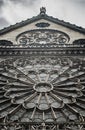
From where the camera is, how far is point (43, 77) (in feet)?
62.1

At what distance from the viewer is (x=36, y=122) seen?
14328mm

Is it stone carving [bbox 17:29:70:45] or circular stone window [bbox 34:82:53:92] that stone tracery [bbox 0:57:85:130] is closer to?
circular stone window [bbox 34:82:53:92]

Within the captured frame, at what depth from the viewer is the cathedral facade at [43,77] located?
15.0 metres

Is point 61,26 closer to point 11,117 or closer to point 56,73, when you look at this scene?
point 56,73

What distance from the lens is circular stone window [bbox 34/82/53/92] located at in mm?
17484

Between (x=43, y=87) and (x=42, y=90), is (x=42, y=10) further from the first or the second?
(x=42, y=90)

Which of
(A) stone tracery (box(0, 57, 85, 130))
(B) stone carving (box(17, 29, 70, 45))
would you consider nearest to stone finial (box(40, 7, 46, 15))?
(B) stone carving (box(17, 29, 70, 45))

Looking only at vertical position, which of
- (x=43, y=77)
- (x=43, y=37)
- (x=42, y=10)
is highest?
(x=42, y=10)

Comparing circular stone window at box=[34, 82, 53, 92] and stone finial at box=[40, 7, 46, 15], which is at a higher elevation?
stone finial at box=[40, 7, 46, 15]

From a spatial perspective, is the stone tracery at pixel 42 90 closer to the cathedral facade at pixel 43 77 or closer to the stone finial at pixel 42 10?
the cathedral facade at pixel 43 77

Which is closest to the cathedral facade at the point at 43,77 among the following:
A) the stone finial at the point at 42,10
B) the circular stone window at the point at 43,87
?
the circular stone window at the point at 43,87

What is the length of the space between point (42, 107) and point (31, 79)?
2.95 m

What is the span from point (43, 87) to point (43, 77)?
3.76 ft

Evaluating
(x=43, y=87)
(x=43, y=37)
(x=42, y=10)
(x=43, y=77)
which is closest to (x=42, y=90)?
(x=43, y=87)
